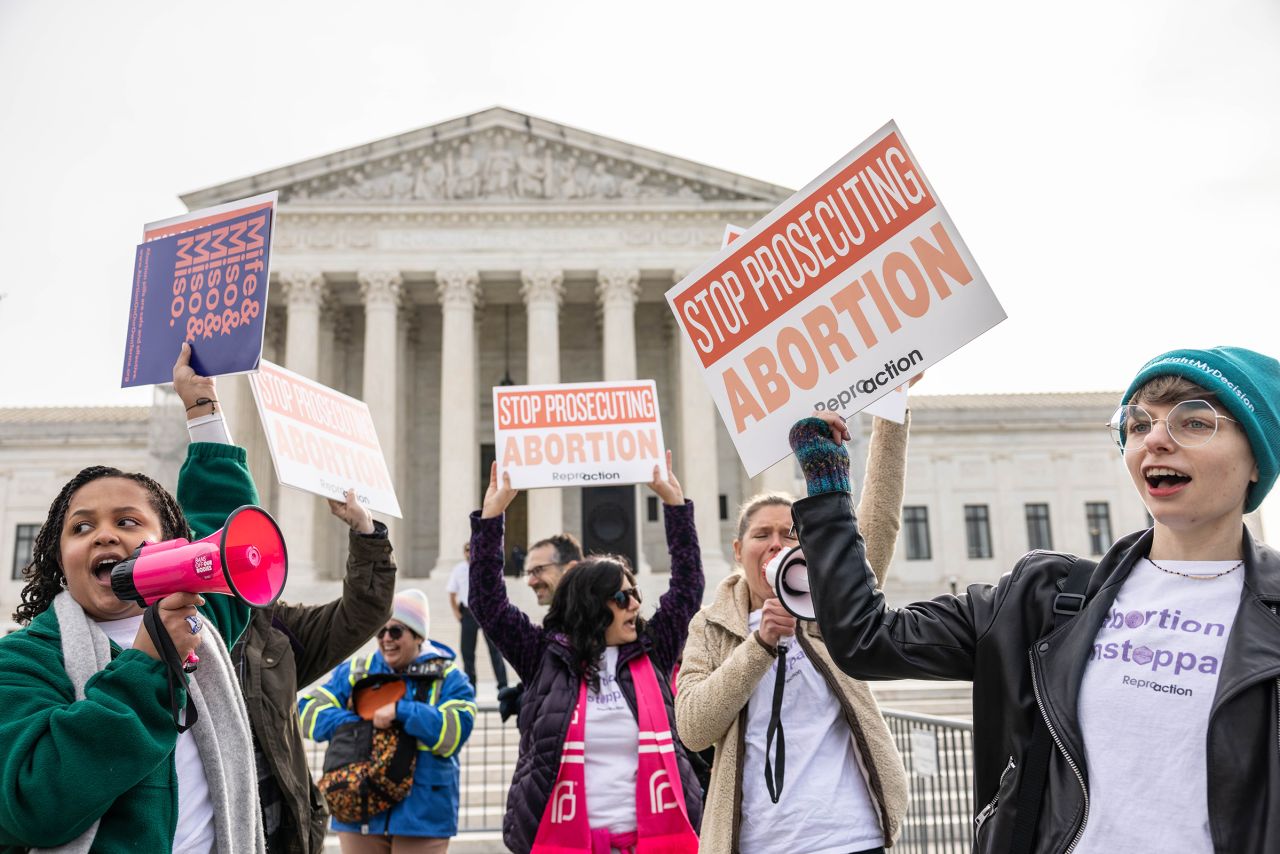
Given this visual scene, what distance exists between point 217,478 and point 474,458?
28118mm

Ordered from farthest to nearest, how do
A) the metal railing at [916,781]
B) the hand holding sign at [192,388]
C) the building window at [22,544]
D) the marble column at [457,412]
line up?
the building window at [22,544]
the marble column at [457,412]
the metal railing at [916,781]
the hand holding sign at [192,388]

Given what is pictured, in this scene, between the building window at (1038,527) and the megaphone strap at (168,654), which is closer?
the megaphone strap at (168,654)

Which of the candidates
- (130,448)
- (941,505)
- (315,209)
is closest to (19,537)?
(130,448)

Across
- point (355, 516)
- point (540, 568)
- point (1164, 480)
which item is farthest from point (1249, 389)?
point (540, 568)

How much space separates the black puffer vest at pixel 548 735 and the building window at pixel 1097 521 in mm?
39847

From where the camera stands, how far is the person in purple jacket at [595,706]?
4074 millimetres

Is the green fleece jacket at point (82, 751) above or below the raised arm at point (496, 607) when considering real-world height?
below

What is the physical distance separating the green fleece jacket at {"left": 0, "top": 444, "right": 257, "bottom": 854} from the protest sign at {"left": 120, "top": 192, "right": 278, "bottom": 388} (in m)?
1.67

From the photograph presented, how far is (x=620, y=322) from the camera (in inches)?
1246

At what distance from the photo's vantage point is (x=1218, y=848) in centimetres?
182

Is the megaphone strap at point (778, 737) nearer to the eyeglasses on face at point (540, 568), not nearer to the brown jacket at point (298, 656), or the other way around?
the brown jacket at point (298, 656)

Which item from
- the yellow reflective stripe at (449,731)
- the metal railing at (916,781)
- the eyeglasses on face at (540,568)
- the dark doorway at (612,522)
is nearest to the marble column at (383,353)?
the dark doorway at (612,522)

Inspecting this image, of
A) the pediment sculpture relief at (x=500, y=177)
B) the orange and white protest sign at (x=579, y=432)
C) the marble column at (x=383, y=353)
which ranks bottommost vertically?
the orange and white protest sign at (x=579, y=432)

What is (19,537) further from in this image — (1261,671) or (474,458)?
(1261,671)
